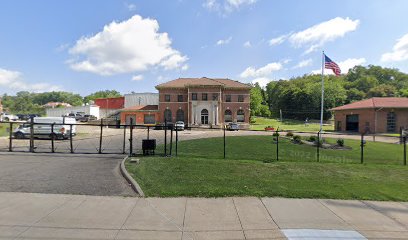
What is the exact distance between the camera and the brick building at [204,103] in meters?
58.8

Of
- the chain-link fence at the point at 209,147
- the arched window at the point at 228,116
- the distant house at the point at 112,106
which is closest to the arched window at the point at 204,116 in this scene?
the arched window at the point at 228,116

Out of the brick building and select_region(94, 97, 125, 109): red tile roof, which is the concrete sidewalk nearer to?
the brick building

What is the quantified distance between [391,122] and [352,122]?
6.13m

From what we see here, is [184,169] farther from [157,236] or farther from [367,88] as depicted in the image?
[367,88]

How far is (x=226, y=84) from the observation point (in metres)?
61.3

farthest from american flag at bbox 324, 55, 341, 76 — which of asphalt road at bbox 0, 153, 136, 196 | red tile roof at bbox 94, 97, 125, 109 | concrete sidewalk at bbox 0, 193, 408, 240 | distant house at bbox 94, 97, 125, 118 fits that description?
red tile roof at bbox 94, 97, 125, 109

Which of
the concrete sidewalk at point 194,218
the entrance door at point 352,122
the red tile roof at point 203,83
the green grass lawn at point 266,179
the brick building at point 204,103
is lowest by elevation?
the concrete sidewalk at point 194,218

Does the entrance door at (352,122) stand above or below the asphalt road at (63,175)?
above

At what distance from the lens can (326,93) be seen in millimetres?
93938

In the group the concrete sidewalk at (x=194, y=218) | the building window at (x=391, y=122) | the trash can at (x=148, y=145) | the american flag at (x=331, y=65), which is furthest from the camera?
the building window at (x=391, y=122)

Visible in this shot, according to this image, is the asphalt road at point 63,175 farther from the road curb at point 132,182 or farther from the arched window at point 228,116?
the arched window at point 228,116

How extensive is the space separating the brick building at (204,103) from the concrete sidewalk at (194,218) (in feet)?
168

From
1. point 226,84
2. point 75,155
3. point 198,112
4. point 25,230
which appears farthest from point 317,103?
point 25,230

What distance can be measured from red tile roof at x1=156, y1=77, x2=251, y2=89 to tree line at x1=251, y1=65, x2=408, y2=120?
1096 inches
